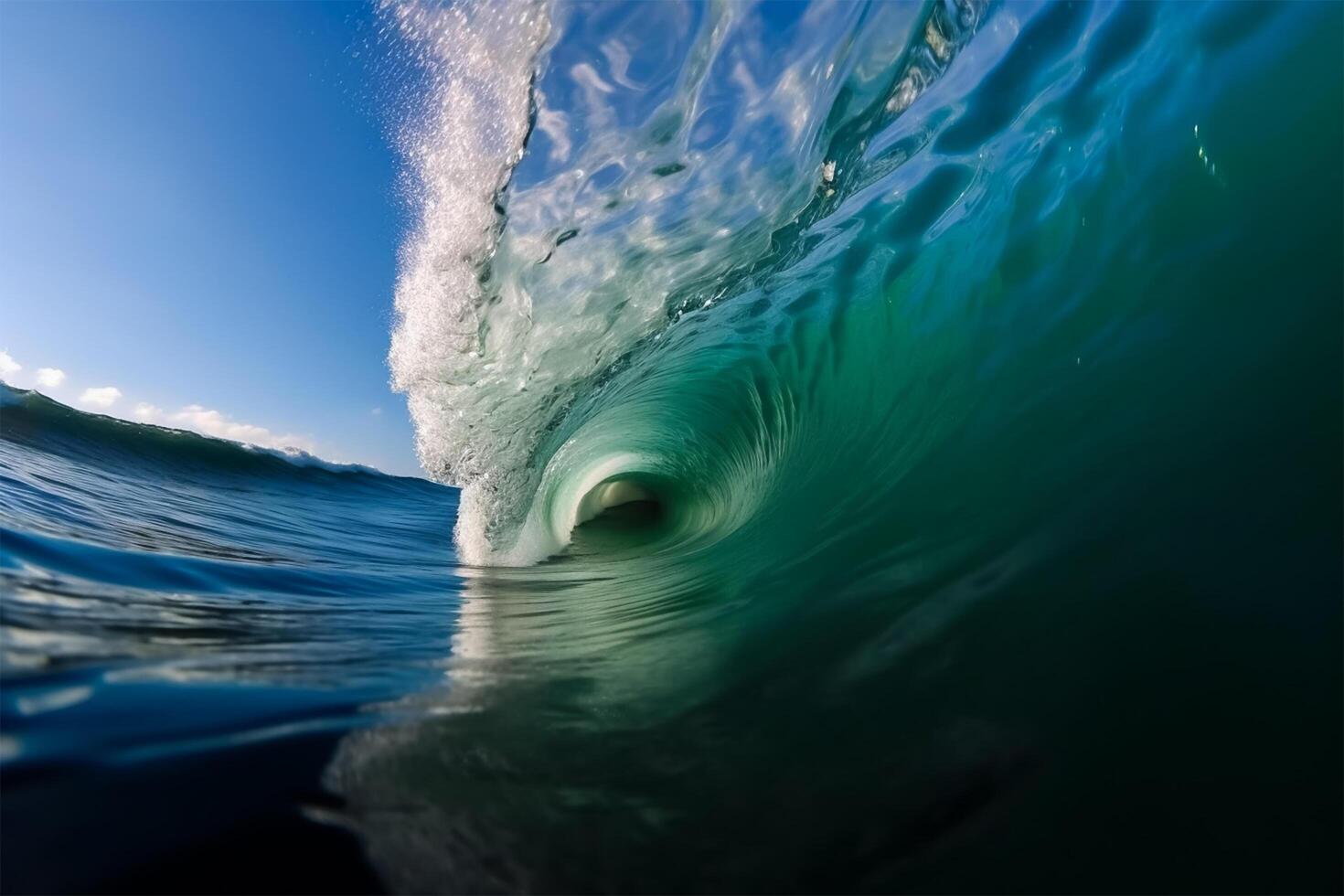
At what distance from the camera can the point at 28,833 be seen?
0.98 m

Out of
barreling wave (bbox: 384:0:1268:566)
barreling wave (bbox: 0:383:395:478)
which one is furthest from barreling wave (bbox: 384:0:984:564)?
barreling wave (bbox: 0:383:395:478)

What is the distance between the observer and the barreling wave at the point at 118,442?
9984 mm

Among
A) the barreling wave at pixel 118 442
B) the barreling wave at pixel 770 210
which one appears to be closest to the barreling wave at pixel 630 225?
the barreling wave at pixel 770 210

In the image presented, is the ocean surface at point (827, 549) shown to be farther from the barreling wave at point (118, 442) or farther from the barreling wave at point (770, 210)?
the barreling wave at point (118, 442)

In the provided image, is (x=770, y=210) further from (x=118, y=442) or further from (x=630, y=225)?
(x=118, y=442)

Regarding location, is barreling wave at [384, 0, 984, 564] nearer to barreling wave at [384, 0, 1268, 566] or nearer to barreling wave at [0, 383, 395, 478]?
barreling wave at [384, 0, 1268, 566]

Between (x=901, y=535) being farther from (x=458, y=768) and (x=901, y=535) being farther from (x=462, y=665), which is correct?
(x=458, y=768)

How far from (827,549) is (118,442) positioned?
12.5 m

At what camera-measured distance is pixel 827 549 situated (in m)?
3.01

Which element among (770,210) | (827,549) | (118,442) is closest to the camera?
(827,549)

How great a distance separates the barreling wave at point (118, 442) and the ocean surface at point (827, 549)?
459cm

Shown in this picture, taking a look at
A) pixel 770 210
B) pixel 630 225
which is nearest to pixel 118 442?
pixel 630 225

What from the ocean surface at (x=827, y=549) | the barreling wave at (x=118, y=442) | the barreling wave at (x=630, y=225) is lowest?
the ocean surface at (x=827, y=549)

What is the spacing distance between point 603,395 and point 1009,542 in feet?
16.5
